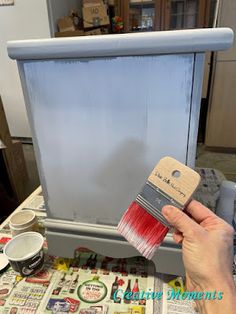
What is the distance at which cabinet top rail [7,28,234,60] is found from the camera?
37 centimetres

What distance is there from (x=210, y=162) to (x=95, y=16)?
1.73m

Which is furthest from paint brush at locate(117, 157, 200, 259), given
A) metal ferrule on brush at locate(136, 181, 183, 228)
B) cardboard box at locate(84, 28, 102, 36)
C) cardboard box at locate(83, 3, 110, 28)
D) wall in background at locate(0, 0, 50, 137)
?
cardboard box at locate(83, 3, 110, 28)

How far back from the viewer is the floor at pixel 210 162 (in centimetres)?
196

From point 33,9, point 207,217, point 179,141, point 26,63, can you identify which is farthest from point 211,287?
point 33,9

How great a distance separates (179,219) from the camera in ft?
1.24

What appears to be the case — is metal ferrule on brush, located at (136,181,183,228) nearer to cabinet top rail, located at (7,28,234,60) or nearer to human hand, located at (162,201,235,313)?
human hand, located at (162,201,235,313)

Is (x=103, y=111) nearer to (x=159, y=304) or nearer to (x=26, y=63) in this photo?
(x=26, y=63)

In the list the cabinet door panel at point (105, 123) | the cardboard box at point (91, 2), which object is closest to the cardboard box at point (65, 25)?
the cardboard box at point (91, 2)

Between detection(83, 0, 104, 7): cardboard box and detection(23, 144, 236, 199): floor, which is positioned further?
detection(83, 0, 104, 7): cardboard box

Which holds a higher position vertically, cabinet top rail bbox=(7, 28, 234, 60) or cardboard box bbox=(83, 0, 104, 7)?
cardboard box bbox=(83, 0, 104, 7)

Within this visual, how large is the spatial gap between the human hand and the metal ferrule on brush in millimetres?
11

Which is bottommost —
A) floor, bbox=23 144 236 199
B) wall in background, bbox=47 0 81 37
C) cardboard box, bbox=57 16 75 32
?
Result: floor, bbox=23 144 236 199

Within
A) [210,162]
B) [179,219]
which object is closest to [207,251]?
[179,219]

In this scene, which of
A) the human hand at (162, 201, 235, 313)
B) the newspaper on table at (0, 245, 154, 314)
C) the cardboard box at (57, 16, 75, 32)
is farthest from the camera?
the cardboard box at (57, 16, 75, 32)
